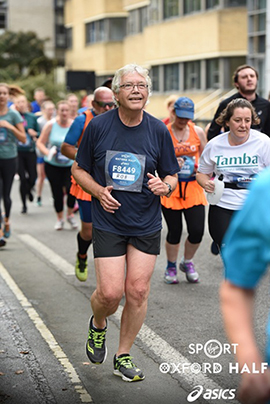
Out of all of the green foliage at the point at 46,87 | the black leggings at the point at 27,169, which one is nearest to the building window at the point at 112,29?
the green foliage at the point at 46,87

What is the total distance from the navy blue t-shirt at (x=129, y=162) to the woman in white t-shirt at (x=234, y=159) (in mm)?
1168

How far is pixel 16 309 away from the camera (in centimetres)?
770

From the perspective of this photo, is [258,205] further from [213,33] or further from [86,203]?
[213,33]

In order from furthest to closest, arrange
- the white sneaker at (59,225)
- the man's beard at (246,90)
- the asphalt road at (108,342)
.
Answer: the white sneaker at (59,225)
the man's beard at (246,90)
the asphalt road at (108,342)

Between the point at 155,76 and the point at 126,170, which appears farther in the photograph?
the point at 155,76

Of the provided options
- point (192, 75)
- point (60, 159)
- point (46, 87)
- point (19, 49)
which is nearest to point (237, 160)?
point (60, 159)

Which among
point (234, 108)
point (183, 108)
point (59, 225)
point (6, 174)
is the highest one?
point (234, 108)

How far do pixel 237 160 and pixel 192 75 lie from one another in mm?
33417

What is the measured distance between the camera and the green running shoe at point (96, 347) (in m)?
5.70

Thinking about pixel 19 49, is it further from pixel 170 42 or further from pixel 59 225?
pixel 59 225

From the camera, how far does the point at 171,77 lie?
42094mm

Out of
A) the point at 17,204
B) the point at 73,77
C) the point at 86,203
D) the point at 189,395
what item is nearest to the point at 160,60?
the point at 73,77

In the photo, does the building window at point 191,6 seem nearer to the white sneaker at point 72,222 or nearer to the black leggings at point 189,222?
the white sneaker at point 72,222

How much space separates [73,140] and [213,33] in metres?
30.3
